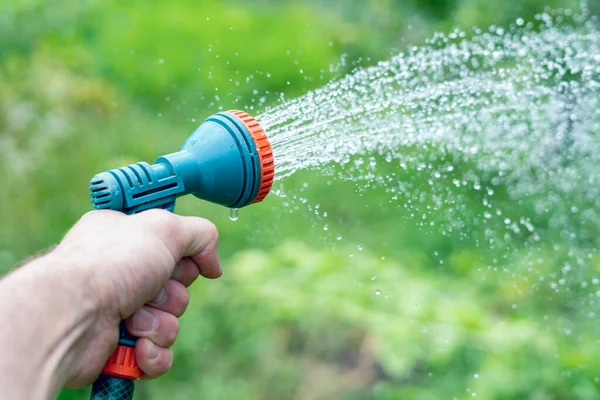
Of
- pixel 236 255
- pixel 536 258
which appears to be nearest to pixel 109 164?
pixel 236 255

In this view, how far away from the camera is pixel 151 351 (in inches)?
49.3

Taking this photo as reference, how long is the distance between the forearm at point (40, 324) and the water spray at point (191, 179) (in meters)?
0.10

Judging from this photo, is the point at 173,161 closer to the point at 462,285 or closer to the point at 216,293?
the point at 216,293

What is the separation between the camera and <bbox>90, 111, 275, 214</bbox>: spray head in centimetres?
125

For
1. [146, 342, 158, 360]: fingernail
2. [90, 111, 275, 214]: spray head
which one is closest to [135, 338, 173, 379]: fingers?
[146, 342, 158, 360]: fingernail

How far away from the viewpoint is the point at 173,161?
1.28m

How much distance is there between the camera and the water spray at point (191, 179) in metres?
1.21

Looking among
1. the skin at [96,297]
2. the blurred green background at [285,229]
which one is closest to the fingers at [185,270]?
the skin at [96,297]

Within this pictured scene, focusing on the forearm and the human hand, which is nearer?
the forearm

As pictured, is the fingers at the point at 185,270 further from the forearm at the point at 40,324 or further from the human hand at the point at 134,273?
the forearm at the point at 40,324

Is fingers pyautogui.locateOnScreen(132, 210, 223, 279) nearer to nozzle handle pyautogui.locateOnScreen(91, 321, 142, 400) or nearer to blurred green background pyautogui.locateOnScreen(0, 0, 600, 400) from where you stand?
nozzle handle pyautogui.locateOnScreen(91, 321, 142, 400)

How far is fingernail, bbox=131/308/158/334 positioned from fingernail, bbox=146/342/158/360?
1.0 inches

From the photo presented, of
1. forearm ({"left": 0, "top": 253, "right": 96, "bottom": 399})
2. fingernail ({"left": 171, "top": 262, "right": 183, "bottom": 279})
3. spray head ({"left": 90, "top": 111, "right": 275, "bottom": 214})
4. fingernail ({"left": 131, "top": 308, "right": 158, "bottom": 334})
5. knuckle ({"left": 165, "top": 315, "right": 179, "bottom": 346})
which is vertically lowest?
forearm ({"left": 0, "top": 253, "right": 96, "bottom": 399})

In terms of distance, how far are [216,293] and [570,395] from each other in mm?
1217
